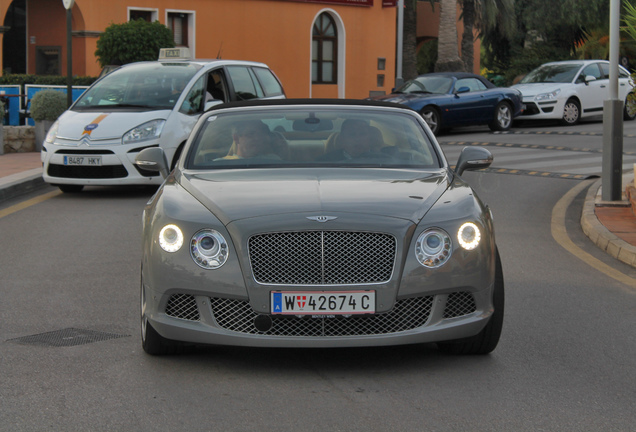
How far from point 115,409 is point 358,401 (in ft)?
3.56

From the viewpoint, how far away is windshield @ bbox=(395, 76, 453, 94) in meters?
23.1

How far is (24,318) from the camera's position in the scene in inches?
249

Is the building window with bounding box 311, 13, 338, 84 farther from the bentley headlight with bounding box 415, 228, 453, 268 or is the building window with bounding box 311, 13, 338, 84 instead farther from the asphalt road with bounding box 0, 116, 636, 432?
the bentley headlight with bounding box 415, 228, 453, 268

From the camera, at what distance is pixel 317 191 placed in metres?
A: 5.39

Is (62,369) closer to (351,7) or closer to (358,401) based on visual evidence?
(358,401)

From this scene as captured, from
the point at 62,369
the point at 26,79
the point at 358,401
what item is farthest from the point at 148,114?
the point at 26,79

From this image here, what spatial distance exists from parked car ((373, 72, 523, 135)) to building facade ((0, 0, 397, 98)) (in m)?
9.80

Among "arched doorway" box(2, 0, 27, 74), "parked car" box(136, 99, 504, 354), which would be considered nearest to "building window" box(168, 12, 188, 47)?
"arched doorway" box(2, 0, 27, 74)

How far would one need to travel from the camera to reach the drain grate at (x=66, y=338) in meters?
5.72

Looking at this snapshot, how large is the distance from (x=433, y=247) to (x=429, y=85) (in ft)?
61.4

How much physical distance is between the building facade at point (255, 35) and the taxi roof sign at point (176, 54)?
45.3 ft

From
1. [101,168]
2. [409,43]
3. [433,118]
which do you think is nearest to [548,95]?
[433,118]

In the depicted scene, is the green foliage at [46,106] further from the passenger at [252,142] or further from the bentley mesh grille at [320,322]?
the bentley mesh grille at [320,322]

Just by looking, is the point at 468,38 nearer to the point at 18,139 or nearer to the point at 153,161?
the point at 18,139
